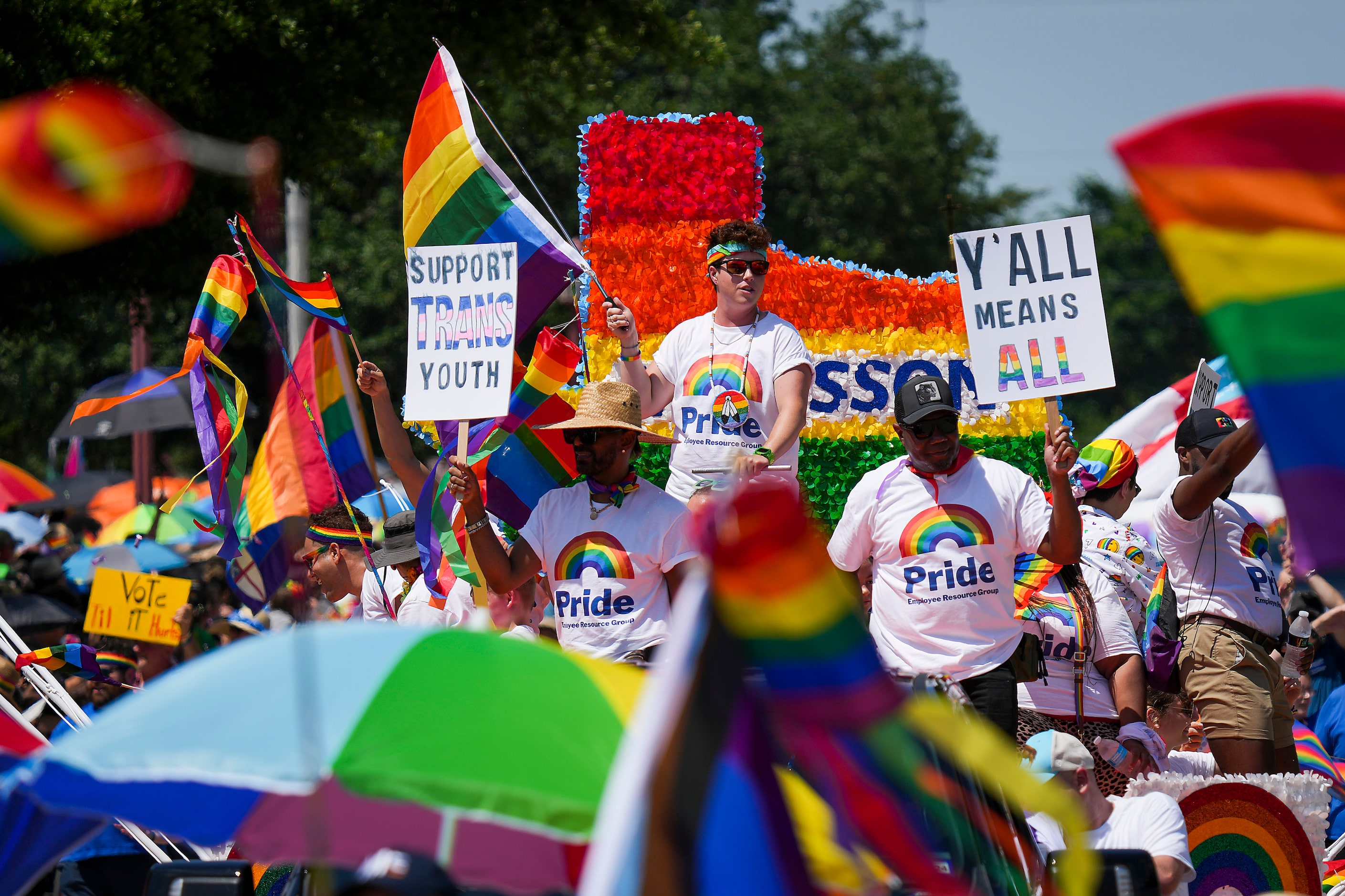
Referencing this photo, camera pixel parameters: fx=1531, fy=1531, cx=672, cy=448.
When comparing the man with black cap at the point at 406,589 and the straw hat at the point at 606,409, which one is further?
the man with black cap at the point at 406,589

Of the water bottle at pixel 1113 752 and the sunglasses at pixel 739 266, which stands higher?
the sunglasses at pixel 739 266

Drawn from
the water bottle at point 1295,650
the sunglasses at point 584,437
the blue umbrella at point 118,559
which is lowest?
the water bottle at point 1295,650

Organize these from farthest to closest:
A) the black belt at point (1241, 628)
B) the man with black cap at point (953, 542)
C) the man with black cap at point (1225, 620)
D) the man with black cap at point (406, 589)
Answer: the man with black cap at point (406, 589) → the black belt at point (1241, 628) → the man with black cap at point (1225, 620) → the man with black cap at point (953, 542)

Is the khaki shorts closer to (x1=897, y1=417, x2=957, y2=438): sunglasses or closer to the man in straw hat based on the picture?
(x1=897, y1=417, x2=957, y2=438): sunglasses

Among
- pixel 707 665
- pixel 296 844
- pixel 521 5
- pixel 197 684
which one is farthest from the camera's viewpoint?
pixel 521 5

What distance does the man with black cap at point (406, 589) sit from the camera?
6.78 m

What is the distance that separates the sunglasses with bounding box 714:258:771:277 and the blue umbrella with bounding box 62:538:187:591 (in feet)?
21.8

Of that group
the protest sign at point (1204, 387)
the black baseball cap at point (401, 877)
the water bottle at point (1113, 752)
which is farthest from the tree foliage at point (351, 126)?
the protest sign at point (1204, 387)

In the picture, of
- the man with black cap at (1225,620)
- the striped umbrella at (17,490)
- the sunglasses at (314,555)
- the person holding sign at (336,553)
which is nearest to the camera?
the man with black cap at (1225,620)

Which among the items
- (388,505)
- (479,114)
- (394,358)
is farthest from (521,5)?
(394,358)

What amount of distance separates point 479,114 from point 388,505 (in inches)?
478

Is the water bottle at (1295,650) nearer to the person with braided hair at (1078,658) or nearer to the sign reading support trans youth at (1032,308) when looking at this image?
the person with braided hair at (1078,658)

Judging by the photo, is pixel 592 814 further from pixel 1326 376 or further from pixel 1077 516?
pixel 1077 516

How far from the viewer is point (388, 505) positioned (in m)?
8.95
